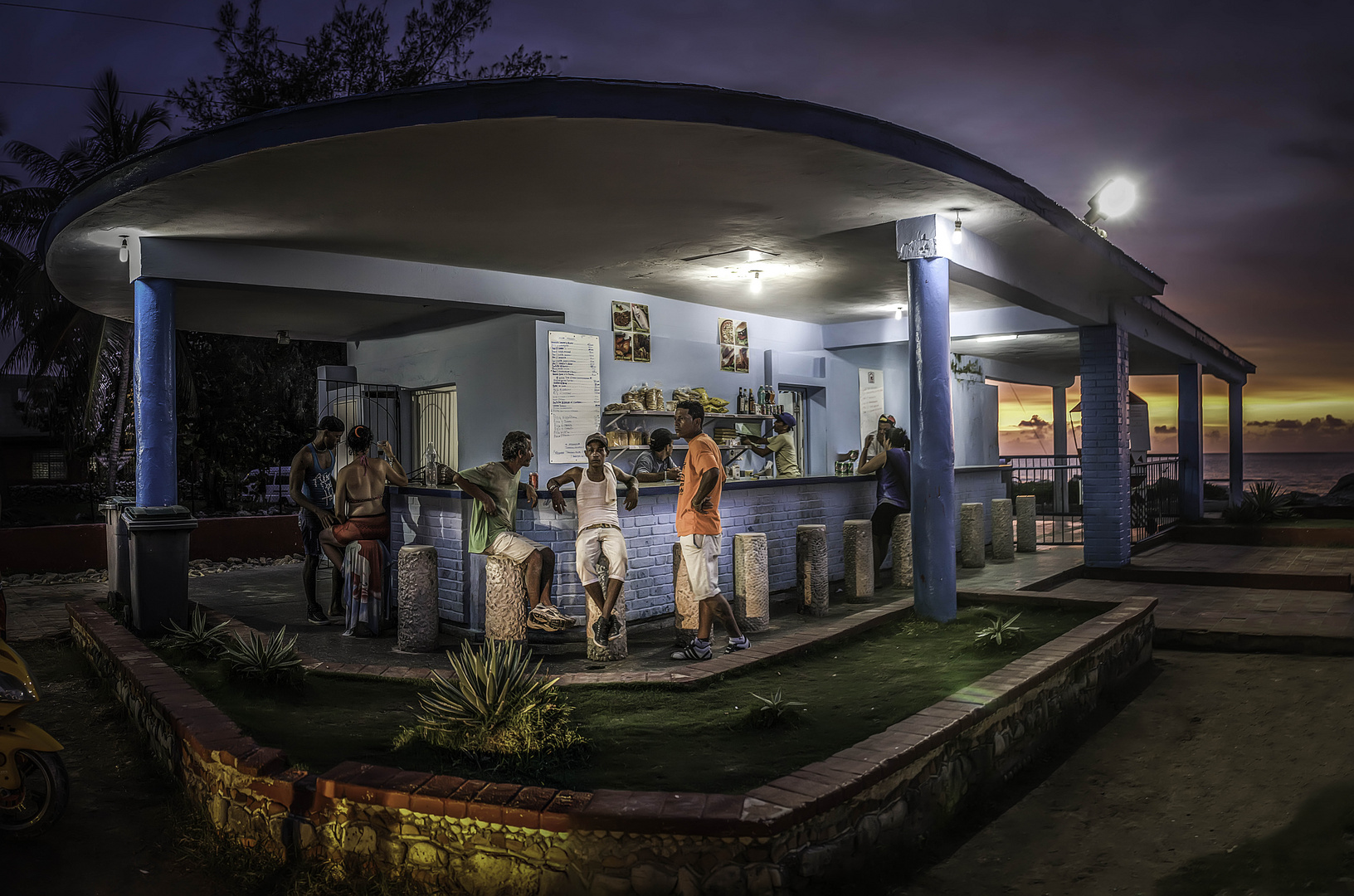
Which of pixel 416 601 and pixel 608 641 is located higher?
pixel 416 601

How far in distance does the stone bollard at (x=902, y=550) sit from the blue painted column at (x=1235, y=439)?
1413 centimetres

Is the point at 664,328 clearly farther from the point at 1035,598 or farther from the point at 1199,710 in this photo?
the point at 1199,710

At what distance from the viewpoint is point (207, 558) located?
45.3 feet

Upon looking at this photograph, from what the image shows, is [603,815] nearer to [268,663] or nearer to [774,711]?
[774,711]

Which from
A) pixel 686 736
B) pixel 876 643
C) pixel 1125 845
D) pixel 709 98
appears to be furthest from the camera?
pixel 876 643

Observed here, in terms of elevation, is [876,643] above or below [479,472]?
below

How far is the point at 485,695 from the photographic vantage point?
14.7 feet

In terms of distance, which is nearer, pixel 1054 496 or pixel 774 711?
pixel 774 711

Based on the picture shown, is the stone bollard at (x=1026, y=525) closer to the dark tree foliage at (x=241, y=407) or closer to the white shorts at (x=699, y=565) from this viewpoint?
the white shorts at (x=699, y=565)

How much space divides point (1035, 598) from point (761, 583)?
2493 millimetres

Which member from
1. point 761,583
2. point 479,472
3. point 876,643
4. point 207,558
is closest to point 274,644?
point 479,472

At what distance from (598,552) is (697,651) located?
1113mm

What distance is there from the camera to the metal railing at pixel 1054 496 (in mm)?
15651

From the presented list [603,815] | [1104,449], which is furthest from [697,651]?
[1104,449]
